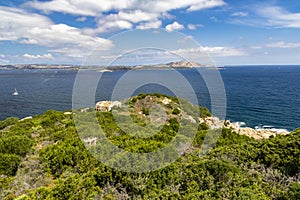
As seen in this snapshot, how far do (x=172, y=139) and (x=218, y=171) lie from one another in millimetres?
5222

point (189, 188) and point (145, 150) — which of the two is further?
point (145, 150)

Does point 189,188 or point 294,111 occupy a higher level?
point 189,188

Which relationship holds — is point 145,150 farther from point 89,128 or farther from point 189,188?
point 89,128

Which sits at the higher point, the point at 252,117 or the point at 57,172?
the point at 57,172

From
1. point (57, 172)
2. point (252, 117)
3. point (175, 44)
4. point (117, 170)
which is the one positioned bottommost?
point (252, 117)

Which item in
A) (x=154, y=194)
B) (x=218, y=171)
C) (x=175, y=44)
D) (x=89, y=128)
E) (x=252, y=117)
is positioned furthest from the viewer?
(x=252, y=117)

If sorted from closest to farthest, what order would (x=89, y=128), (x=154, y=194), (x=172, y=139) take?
(x=154, y=194) < (x=172, y=139) < (x=89, y=128)

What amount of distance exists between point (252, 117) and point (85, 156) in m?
35.1

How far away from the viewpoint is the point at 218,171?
7.79m

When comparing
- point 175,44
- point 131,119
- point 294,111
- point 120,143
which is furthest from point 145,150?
point 294,111

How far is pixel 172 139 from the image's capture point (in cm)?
1290

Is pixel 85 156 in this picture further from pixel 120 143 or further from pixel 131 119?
pixel 131 119

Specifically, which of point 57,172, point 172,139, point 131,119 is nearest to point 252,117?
point 131,119

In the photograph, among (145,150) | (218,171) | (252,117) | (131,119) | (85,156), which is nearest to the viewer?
(218,171)
